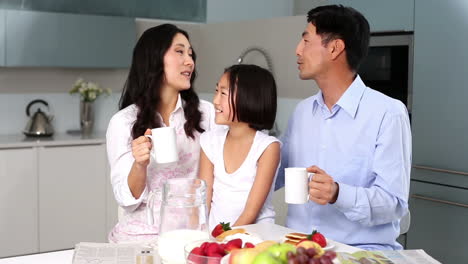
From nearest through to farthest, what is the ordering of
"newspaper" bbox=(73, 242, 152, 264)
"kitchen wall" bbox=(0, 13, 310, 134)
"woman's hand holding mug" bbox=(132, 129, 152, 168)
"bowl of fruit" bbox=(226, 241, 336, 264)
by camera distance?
"bowl of fruit" bbox=(226, 241, 336, 264) → "newspaper" bbox=(73, 242, 152, 264) → "woman's hand holding mug" bbox=(132, 129, 152, 168) → "kitchen wall" bbox=(0, 13, 310, 134)

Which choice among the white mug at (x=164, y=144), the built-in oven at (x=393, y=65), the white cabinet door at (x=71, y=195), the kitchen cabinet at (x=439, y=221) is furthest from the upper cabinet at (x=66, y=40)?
the white mug at (x=164, y=144)

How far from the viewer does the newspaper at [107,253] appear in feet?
5.23

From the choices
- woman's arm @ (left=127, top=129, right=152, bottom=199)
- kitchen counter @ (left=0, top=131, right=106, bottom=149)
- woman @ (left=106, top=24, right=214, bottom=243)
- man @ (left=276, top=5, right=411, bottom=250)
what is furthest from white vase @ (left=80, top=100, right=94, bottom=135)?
man @ (left=276, top=5, right=411, bottom=250)

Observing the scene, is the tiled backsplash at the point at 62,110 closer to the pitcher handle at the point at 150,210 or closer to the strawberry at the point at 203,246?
the pitcher handle at the point at 150,210

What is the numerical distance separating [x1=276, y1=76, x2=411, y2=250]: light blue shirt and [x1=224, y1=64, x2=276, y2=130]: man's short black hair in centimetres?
14

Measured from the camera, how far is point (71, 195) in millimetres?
4227

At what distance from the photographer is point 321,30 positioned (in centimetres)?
216

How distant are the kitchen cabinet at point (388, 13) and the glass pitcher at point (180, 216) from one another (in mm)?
2225

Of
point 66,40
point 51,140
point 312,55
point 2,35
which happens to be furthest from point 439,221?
point 2,35

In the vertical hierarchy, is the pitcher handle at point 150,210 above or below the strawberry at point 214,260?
above

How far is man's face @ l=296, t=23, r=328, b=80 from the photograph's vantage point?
7.08ft

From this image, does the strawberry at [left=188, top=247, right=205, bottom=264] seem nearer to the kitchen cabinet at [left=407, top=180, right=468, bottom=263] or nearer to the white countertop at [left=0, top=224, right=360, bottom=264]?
the white countertop at [left=0, top=224, right=360, bottom=264]

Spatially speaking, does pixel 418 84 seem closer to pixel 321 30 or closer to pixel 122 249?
pixel 321 30

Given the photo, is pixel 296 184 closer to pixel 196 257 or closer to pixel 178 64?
pixel 196 257
